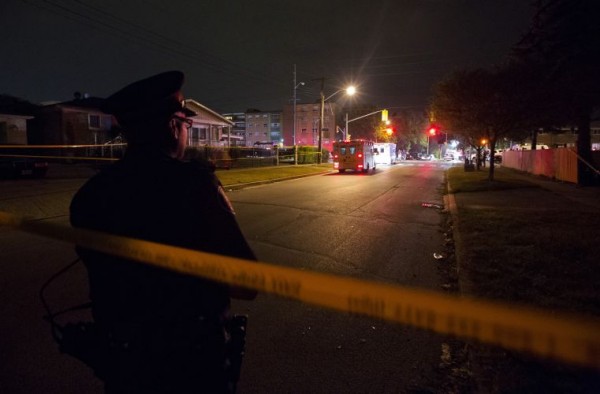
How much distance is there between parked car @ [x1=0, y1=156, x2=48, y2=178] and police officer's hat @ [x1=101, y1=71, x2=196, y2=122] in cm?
1837

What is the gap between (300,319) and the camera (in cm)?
451

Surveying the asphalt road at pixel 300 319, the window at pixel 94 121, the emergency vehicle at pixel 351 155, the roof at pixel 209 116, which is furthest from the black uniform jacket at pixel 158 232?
the window at pixel 94 121

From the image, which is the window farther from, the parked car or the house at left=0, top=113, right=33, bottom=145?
the parked car

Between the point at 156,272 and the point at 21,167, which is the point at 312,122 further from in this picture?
the point at 156,272

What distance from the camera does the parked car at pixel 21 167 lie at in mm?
16578

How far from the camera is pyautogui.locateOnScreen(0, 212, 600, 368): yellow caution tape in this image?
1.27m

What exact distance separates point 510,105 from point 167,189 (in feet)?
68.6

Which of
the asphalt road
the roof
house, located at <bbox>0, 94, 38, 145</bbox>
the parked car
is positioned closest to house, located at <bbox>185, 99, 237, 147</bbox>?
the roof

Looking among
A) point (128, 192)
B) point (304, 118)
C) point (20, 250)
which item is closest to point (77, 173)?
point (20, 250)

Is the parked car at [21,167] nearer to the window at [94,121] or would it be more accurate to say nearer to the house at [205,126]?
the window at [94,121]

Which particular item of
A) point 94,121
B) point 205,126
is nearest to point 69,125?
point 94,121

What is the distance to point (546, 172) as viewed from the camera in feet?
83.4

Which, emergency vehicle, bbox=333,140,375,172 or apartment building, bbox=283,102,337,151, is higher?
apartment building, bbox=283,102,337,151

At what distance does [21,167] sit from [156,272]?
18956 millimetres
